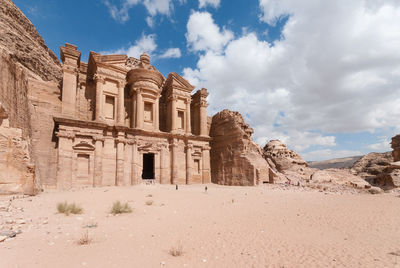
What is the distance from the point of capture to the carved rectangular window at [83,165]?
16.4 m

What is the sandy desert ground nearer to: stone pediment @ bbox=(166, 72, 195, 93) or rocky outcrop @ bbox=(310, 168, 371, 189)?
rocky outcrop @ bbox=(310, 168, 371, 189)

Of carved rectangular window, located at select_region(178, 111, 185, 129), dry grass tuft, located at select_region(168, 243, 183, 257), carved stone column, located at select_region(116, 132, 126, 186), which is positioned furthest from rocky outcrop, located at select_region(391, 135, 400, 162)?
dry grass tuft, located at select_region(168, 243, 183, 257)

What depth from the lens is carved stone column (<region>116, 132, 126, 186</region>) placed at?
17438mm

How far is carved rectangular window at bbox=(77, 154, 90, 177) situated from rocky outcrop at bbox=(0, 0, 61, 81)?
8.65 m

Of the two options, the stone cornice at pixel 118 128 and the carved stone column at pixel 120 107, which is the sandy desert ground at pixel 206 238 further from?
the carved stone column at pixel 120 107

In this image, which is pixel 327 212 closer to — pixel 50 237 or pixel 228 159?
pixel 50 237

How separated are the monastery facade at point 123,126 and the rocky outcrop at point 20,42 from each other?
3.54 meters

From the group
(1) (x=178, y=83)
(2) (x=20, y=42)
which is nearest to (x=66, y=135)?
(2) (x=20, y=42)

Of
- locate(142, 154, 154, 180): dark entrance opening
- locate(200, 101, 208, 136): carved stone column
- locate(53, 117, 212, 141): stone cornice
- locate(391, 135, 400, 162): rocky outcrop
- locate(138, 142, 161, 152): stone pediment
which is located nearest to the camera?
locate(53, 117, 212, 141): stone cornice

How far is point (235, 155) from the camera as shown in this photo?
2122 centimetres

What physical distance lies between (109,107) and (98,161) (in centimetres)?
564

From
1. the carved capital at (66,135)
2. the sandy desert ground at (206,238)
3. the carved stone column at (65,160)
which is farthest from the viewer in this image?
the carved capital at (66,135)

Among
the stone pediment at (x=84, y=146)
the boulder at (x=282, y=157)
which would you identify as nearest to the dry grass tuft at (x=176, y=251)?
the stone pediment at (x=84, y=146)

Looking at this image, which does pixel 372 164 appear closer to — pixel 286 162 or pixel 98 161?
pixel 286 162
